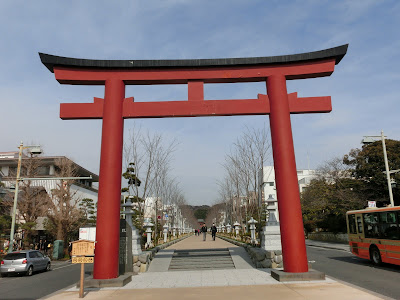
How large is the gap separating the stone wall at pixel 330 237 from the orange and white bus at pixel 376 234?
52.2 feet

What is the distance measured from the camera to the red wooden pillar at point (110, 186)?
9609mm

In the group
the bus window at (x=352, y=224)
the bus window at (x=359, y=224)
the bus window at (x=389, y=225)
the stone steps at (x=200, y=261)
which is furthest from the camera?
the bus window at (x=352, y=224)

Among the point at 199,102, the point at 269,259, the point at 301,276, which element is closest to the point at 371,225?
the point at 269,259

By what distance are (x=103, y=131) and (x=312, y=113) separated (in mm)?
7502

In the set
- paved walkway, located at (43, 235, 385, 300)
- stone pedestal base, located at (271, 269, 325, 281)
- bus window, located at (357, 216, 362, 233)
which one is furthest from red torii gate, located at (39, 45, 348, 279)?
bus window, located at (357, 216, 362, 233)

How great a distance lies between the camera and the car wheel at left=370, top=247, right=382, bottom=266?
46.5 feet

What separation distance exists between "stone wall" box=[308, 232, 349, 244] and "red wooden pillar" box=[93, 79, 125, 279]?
2759 centimetres

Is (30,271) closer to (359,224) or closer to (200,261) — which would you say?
(200,261)

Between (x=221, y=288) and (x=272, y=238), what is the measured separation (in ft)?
15.5

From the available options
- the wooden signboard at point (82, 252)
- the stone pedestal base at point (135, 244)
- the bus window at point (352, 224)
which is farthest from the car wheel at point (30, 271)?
the bus window at point (352, 224)

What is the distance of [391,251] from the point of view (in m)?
13.1

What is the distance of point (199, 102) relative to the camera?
35.4ft

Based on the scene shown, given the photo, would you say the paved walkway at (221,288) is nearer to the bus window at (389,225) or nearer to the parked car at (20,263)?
the bus window at (389,225)

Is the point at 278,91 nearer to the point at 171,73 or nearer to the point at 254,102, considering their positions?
the point at 254,102
